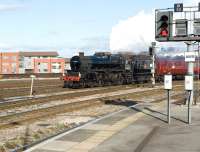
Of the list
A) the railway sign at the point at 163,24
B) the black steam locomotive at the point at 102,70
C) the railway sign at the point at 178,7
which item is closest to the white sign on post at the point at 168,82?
the railway sign at the point at 163,24

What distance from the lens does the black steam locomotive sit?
4478cm

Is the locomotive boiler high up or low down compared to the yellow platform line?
up

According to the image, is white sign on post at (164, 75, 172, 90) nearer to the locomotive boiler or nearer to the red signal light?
the red signal light

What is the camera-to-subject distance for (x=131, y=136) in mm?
13359

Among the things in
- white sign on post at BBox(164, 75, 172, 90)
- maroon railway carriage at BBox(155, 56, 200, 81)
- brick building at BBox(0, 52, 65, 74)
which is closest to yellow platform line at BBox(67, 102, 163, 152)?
white sign on post at BBox(164, 75, 172, 90)

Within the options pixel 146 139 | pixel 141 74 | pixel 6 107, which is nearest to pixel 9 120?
pixel 6 107

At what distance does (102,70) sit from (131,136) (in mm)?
34257

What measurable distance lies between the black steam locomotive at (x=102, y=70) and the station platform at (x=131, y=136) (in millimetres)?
26639

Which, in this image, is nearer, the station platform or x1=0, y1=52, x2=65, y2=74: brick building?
the station platform

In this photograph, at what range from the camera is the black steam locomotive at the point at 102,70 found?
147ft

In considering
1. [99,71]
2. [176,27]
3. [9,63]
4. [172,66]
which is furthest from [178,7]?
[9,63]

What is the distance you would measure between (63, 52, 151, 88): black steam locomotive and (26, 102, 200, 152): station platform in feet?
87.4

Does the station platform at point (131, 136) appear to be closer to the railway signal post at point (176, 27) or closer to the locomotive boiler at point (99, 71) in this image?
the railway signal post at point (176, 27)

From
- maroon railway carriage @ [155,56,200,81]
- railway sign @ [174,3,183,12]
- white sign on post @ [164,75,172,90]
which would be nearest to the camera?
white sign on post @ [164,75,172,90]
